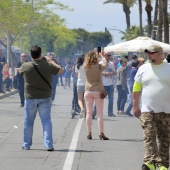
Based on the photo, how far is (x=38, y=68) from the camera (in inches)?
561

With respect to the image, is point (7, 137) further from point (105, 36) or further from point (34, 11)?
point (105, 36)

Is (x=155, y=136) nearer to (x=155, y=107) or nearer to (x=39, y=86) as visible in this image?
(x=155, y=107)

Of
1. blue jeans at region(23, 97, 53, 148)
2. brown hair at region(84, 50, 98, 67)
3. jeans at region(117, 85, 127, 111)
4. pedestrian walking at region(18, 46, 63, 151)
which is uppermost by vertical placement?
brown hair at region(84, 50, 98, 67)

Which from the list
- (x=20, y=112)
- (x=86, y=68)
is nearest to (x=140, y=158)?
(x=86, y=68)

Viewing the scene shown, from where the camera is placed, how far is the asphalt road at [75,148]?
40.5 ft

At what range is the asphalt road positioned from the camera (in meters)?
12.3

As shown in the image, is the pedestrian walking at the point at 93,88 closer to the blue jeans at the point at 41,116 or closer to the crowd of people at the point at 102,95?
the crowd of people at the point at 102,95

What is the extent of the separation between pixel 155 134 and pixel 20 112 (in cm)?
1462

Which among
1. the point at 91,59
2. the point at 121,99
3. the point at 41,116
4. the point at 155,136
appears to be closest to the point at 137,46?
the point at 121,99

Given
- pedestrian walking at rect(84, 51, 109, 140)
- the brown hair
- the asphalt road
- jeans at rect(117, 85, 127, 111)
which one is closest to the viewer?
the asphalt road

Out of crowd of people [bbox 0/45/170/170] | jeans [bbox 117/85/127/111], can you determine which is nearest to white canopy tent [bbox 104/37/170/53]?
jeans [bbox 117/85/127/111]

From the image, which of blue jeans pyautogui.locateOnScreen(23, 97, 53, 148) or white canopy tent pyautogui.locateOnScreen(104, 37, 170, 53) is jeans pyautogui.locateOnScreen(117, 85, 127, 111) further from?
blue jeans pyautogui.locateOnScreen(23, 97, 53, 148)

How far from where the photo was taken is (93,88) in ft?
54.5

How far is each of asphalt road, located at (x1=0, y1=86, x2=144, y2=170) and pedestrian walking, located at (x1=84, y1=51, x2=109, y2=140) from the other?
37cm
